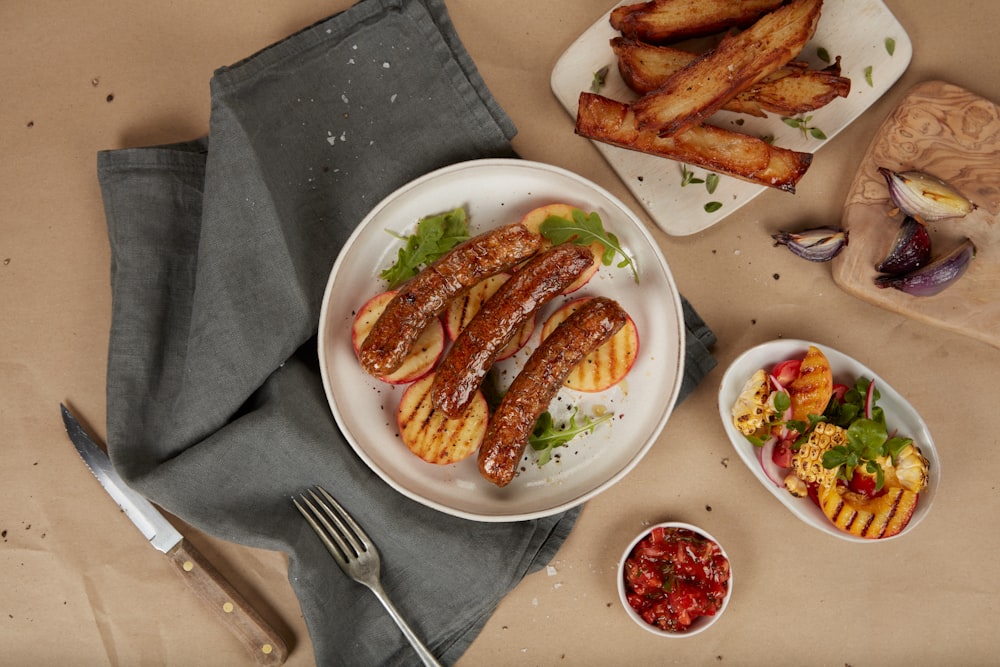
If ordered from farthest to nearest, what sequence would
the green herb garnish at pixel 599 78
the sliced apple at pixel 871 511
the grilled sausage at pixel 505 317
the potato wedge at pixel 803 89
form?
the green herb garnish at pixel 599 78 → the sliced apple at pixel 871 511 → the potato wedge at pixel 803 89 → the grilled sausage at pixel 505 317

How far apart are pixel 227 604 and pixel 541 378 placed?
1.59 m

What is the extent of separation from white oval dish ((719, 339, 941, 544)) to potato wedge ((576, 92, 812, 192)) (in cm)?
64

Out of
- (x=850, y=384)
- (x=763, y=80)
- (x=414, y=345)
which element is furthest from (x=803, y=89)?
(x=414, y=345)

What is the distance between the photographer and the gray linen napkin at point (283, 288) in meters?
2.54

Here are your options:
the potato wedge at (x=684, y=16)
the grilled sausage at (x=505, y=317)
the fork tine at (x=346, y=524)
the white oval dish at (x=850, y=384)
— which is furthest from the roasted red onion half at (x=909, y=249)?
the fork tine at (x=346, y=524)

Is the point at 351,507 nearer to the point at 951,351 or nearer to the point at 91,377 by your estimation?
the point at 91,377

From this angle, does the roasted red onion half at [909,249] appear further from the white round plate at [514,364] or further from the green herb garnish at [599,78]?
the green herb garnish at [599,78]

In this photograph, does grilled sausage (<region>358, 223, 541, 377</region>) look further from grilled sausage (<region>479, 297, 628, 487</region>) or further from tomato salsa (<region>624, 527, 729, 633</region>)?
tomato salsa (<region>624, 527, 729, 633</region>)

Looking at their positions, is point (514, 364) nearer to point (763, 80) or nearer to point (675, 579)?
point (675, 579)

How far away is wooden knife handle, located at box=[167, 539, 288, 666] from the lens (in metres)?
2.71

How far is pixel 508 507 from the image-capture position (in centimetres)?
265

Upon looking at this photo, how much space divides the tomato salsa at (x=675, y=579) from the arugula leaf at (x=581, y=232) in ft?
3.56

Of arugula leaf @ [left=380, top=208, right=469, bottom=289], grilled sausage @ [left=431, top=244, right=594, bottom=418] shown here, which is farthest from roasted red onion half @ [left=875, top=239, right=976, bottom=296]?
arugula leaf @ [left=380, top=208, right=469, bottom=289]

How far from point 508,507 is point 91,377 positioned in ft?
5.91
